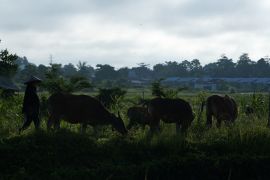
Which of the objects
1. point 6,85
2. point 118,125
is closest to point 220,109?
point 118,125

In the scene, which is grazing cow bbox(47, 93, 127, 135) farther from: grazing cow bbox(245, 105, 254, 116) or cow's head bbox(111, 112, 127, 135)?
grazing cow bbox(245, 105, 254, 116)

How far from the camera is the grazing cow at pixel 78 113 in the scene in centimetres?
1425

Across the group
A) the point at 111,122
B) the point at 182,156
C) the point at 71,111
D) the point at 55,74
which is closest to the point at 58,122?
the point at 71,111

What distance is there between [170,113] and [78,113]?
3.06m

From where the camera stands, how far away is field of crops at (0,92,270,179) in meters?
11.0

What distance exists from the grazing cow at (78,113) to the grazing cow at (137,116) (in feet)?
6.62

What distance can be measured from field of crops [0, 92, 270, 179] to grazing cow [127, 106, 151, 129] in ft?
6.44

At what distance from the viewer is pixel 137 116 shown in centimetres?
1648

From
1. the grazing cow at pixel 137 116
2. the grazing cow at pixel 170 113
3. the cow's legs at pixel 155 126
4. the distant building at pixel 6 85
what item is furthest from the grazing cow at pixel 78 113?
the distant building at pixel 6 85

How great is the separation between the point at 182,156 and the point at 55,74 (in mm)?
13160

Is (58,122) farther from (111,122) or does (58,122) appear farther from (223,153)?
(223,153)

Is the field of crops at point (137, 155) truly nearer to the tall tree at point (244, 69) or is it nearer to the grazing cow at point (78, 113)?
the grazing cow at point (78, 113)

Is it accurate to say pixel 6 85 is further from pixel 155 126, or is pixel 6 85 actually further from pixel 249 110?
pixel 249 110

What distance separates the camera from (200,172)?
39.3ft
